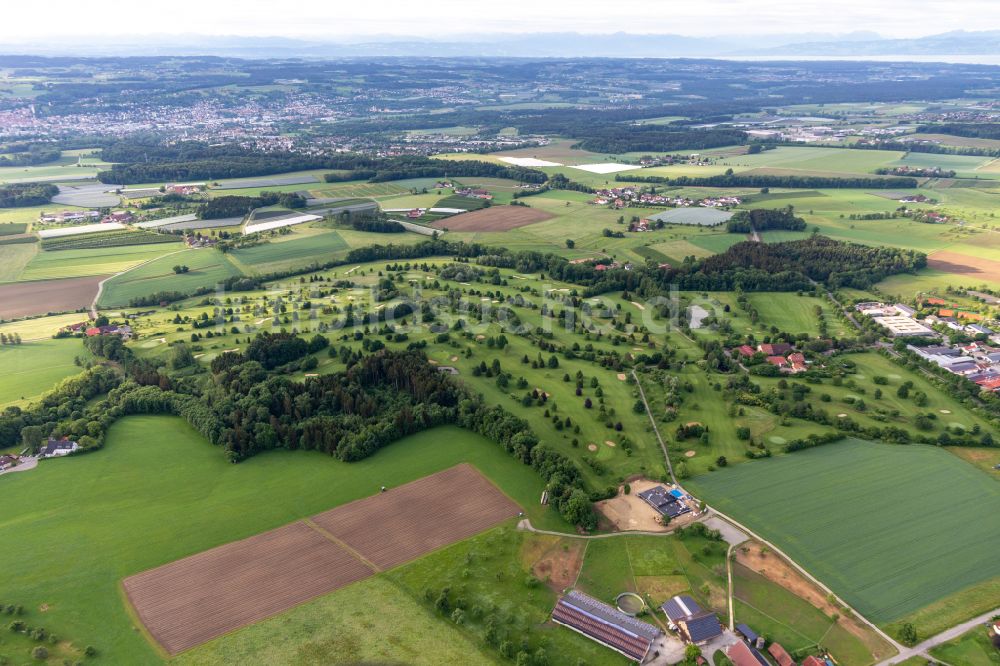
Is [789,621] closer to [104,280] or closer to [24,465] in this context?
[24,465]

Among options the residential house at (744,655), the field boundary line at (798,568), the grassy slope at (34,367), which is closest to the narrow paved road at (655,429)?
the field boundary line at (798,568)

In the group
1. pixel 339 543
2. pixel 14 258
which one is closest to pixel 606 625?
pixel 339 543

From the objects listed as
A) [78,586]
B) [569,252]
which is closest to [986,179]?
[569,252]

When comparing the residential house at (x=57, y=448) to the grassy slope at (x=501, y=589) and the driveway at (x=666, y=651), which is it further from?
the driveway at (x=666, y=651)

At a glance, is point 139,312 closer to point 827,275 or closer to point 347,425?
point 347,425

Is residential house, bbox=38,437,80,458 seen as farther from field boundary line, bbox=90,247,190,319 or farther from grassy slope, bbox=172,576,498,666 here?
field boundary line, bbox=90,247,190,319

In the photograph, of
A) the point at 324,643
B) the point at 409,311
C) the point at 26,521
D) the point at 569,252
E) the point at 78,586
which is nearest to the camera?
the point at 324,643
